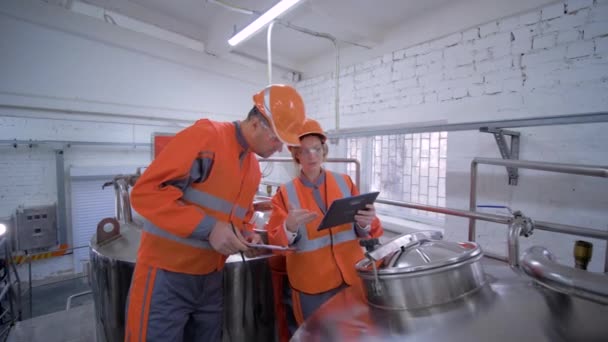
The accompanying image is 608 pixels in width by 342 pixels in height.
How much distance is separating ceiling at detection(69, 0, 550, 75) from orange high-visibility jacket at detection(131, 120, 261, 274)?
6.21ft

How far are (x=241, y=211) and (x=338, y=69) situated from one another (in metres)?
3.04

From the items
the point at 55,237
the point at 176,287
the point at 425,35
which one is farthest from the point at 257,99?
the point at 55,237

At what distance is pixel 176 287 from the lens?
1050 mm

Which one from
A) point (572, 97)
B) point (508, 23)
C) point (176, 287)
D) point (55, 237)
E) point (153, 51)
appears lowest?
point (55, 237)

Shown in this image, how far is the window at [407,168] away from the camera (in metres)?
2.99

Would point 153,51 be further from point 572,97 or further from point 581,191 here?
point 581,191

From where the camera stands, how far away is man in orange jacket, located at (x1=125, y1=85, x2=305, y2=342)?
3.13 feet

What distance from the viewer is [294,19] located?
10.2 feet

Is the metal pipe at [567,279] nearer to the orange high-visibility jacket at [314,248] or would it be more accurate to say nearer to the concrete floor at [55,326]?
the orange high-visibility jacket at [314,248]

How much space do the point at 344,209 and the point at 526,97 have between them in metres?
2.05

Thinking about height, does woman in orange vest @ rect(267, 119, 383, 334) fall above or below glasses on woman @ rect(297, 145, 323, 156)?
below

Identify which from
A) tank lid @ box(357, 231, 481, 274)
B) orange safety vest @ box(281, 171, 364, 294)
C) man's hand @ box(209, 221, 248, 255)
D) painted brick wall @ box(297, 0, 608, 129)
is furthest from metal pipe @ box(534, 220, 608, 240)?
painted brick wall @ box(297, 0, 608, 129)

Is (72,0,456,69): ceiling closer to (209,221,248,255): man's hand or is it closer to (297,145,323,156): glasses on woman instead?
(297,145,323,156): glasses on woman

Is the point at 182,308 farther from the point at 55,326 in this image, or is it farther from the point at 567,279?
the point at 55,326
